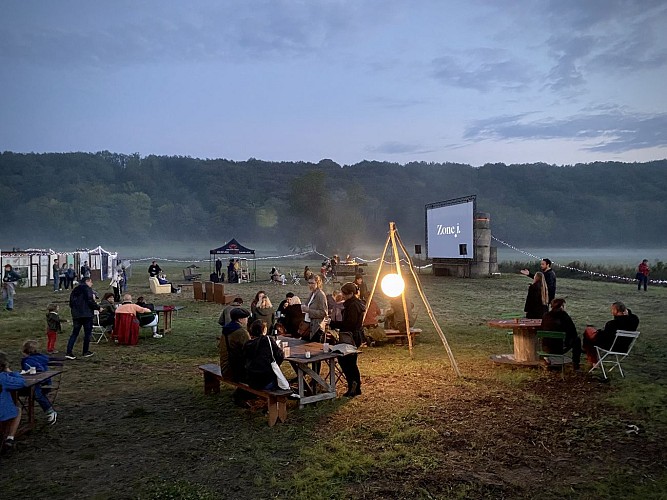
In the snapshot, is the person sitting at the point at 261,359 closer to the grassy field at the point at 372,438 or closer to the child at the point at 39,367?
the grassy field at the point at 372,438

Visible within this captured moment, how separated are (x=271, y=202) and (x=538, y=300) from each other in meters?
111

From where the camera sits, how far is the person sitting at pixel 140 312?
35.3 ft

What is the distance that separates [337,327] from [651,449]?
4.53 metres

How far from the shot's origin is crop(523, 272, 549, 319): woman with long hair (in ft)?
30.3

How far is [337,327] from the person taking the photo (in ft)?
27.2

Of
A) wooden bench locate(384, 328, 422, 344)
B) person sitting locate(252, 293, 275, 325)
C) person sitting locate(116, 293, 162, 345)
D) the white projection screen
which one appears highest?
the white projection screen

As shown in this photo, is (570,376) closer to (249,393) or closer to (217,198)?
(249,393)

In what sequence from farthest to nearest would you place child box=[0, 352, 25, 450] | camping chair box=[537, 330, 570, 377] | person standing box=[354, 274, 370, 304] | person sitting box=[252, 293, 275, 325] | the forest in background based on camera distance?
the forest in background
person standing box=[354, 274, 370, 304]
person sitting box=[252, 293, 275, 325]
camping chair box=[537, 330, 570, 377]
child box=[0, 352, 25, 450]

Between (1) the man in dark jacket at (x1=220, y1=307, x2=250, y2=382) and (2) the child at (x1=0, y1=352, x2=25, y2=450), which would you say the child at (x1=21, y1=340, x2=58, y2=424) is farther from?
(1) the man in dark jacket at (x1=220, y1=307, x2=250, y2=382)

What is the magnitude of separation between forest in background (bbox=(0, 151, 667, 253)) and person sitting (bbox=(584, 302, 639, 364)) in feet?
282

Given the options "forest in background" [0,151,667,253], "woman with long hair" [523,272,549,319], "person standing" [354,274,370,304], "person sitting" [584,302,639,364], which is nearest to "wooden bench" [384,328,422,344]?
"person standing" [354,274,370,304]

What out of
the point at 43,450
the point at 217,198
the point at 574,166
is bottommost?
the point at 43,450

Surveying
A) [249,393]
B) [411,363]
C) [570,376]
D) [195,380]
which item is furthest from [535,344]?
[195,380]

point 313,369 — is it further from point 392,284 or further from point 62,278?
point 62,278
